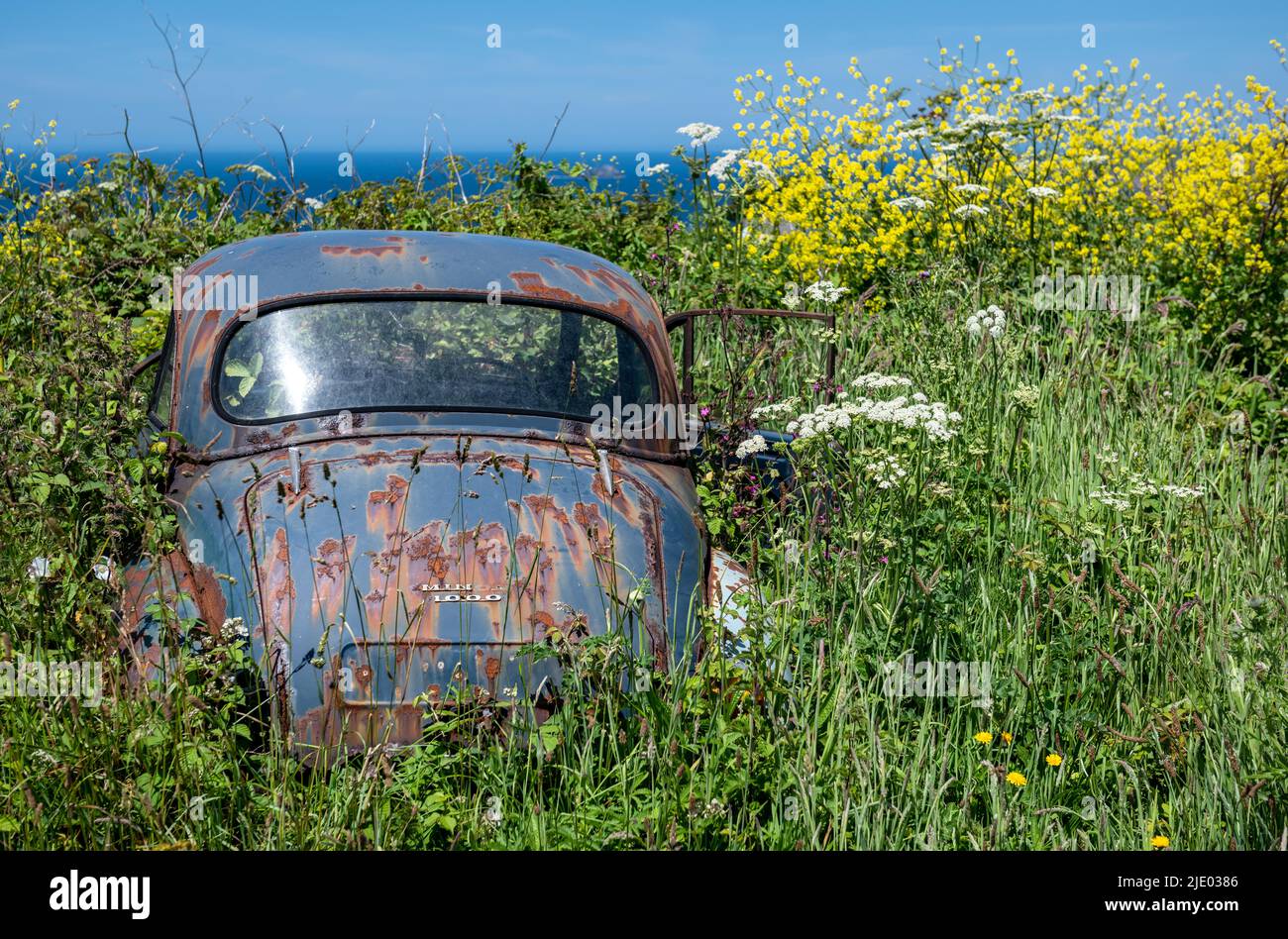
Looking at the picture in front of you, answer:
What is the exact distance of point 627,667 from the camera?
305 cm

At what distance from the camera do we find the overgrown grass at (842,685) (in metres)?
2.77

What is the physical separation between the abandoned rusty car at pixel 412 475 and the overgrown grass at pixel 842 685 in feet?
0.49

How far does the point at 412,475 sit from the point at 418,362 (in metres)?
0.65

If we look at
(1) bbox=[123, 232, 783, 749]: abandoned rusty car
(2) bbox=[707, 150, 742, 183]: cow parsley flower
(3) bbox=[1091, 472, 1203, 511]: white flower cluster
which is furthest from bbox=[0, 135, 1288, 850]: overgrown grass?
(2) bbox=[707, 150, 742, 183]: cow parsley flower

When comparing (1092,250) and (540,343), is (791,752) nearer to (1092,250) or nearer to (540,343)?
(540,343)

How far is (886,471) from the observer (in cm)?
388

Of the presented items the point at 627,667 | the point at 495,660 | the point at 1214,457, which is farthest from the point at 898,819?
the point at 1214,457

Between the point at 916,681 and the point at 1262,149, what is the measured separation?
6050 millimetres
